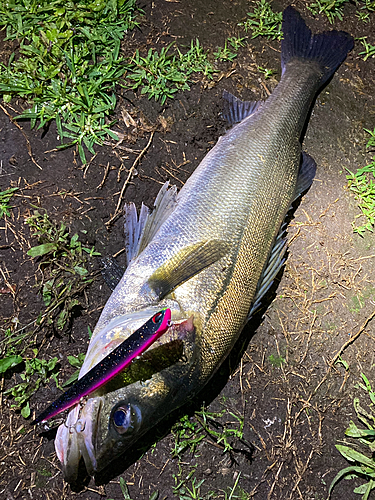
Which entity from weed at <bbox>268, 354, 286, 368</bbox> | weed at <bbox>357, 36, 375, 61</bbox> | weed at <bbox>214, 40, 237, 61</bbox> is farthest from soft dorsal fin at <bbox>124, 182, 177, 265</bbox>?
weed at <bbox>357, 36, 375, 61</bbox>

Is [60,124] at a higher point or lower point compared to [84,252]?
higher

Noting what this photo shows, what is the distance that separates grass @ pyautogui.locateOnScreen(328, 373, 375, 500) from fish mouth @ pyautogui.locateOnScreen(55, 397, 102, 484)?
2264 millimetres

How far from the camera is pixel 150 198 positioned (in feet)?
12.1

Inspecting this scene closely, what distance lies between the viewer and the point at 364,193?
13.3ft

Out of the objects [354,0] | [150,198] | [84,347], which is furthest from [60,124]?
[354,0]

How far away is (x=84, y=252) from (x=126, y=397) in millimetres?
1473

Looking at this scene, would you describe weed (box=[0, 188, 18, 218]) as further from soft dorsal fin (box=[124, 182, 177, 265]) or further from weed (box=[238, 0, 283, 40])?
weed (box=[238, 0, 283, 40])

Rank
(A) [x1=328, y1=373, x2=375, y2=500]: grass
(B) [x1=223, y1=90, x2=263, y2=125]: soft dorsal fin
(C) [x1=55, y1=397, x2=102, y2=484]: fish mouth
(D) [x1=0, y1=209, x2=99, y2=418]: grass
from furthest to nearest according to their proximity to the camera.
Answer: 1. (B) [x1=223, y1=90, x2=263, y2=125]: soft dorsal fin
2. (A) [x1=328, y1=373, x2=375, y2=500]: grass
3. (D) [x1=0, y1=209, x2=99, y2=418]: grass
4. (C) [x1=55, y1=397, x2=102, y2=484]: fish mouth

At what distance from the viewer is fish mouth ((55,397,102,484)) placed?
8.13 feet

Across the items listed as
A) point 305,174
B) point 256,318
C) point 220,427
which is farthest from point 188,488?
point 305,174

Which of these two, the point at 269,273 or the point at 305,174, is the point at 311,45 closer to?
the point at 305,174

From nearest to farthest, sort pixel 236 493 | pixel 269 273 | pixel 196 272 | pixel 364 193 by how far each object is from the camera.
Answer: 1. pixel 196 272
2. pixel 269 273
3. pixel 236 493
4. pixel 364 193

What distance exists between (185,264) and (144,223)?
631 millimetres

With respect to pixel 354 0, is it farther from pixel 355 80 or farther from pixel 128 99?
pixel 128 99
